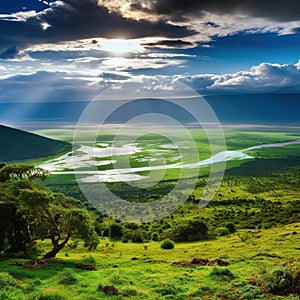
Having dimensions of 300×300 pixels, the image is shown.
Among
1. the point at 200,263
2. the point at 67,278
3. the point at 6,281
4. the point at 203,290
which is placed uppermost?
the point at 6,281

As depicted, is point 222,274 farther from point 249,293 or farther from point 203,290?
point 249,293

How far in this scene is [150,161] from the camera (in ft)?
534

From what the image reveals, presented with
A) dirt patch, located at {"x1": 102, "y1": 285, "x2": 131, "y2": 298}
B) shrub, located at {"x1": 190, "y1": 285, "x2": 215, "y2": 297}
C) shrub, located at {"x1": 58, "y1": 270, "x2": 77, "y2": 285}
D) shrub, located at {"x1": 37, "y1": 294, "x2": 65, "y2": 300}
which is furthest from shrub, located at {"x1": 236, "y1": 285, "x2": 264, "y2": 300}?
shrub, located at {"x1": 58, "y1": 270, "x2": 77, "y2": 285}

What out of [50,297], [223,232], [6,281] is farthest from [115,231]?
[50,297]

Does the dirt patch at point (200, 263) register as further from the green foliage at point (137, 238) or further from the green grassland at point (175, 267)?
the green foliage at point (137, 238)

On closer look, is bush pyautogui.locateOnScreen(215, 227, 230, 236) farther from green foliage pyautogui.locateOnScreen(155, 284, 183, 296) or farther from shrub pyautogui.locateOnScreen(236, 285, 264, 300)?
shrub pyautogui.locateOnScreen(236, 285, 264, 300)

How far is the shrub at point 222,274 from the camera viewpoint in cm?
2223

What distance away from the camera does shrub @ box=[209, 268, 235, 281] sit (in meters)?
22.2

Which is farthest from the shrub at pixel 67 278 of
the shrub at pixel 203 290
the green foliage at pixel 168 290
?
the shrub at pixel 203 290

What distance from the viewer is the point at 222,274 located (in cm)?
2277

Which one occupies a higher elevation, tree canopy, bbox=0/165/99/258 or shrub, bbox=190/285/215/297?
tree canopy, bbox=0/165/99/258

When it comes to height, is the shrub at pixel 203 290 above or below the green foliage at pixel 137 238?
above

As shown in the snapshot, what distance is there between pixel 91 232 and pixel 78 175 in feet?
343

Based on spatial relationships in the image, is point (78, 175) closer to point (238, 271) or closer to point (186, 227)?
point (186, 227)
